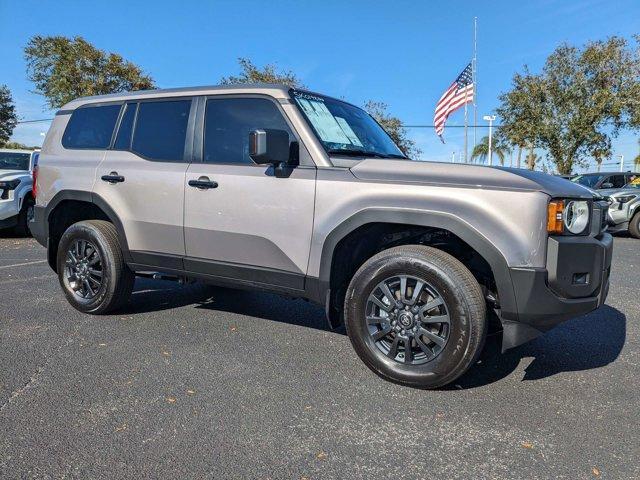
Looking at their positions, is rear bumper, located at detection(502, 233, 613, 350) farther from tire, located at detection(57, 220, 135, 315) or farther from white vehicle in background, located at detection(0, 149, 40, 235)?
white vehicle in background, located at detection(0, 149, 40, 235)

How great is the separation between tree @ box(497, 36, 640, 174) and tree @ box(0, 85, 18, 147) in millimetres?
45234

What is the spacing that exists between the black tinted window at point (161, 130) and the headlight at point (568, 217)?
2.77 metres

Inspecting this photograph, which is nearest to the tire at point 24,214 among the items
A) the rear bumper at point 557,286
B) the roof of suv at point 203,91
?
the roof of suv at point 203,91

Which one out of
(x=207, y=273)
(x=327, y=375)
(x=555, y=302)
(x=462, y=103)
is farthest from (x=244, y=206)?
(x=462, y=103)

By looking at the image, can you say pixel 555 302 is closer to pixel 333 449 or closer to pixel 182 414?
pixel 333 449

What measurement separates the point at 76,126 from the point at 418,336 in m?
3.79

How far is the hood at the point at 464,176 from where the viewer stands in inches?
111

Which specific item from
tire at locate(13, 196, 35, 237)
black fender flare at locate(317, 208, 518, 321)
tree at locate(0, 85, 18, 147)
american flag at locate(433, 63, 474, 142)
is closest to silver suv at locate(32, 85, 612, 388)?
black fender flare at locate(317, 208, 518, 321)

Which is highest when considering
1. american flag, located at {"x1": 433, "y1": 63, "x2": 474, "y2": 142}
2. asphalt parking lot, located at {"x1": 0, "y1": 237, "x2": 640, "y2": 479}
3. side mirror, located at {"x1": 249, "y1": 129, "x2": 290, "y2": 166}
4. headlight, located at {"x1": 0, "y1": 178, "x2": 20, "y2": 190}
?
american flag, located at {"x1": 433, "y1": 63, "x2": 474, "y2": 142}

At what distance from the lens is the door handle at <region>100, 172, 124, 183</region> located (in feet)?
13.9

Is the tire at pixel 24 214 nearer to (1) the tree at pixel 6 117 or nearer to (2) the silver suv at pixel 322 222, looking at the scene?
(2) the silver suv at pixel 322 222

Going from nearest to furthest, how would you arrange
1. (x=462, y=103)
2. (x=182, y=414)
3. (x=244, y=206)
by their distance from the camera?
1. (x=182, y=414)
2. (x=244, y=206)
3. (x=462, y=103)

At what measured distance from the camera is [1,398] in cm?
289

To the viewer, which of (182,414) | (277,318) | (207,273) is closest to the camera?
(182,414)
